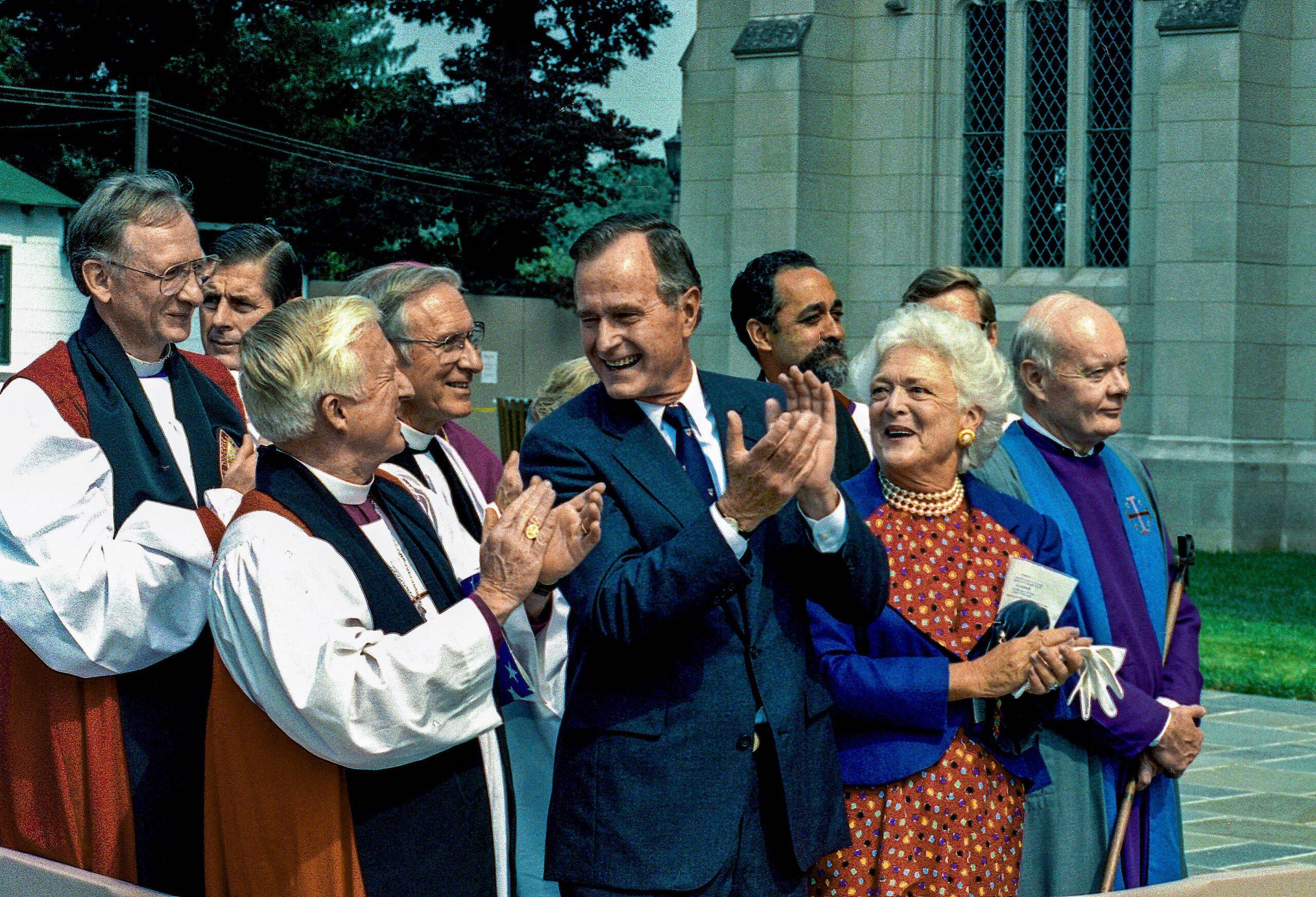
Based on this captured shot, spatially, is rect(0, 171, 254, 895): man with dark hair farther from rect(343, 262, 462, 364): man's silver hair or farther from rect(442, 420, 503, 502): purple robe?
rect(442, 420, 503, 502): purple robe

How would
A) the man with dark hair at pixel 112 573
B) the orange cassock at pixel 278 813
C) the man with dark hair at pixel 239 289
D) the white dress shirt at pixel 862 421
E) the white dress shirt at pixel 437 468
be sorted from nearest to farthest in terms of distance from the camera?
the orange cassock at pixel 278 813, the man with dark hair at pixel 112 573, the white dress shirt at pixel 437 468, the man with dark hair at pixel 239 289, the white dress shirt at pixel 862 421

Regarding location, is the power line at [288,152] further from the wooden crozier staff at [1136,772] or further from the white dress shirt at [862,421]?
the wooden crozier staff at [1136,772]

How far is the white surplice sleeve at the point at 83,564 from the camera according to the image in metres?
3.44

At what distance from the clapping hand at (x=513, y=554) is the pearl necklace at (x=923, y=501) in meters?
1.09

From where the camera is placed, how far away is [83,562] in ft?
11.3

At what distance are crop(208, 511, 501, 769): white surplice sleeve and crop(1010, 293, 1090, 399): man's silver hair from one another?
191 cm

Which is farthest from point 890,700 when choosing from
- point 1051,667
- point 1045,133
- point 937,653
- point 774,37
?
point 1045,133

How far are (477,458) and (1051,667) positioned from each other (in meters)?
1.82

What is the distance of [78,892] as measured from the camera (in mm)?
3096

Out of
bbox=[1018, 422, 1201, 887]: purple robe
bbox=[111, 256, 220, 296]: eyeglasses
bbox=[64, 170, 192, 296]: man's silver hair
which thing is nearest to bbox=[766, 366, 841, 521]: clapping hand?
bbox=[1018, 422, 1201, 887]: purple robe

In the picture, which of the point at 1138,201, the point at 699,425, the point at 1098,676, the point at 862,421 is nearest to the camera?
the point at 699,425

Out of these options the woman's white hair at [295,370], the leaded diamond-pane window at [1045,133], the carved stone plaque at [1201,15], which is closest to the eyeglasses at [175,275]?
the woman's white hair at [295,370]

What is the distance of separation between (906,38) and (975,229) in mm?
2280

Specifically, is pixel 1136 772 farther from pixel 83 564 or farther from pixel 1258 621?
pixel 1258 621
